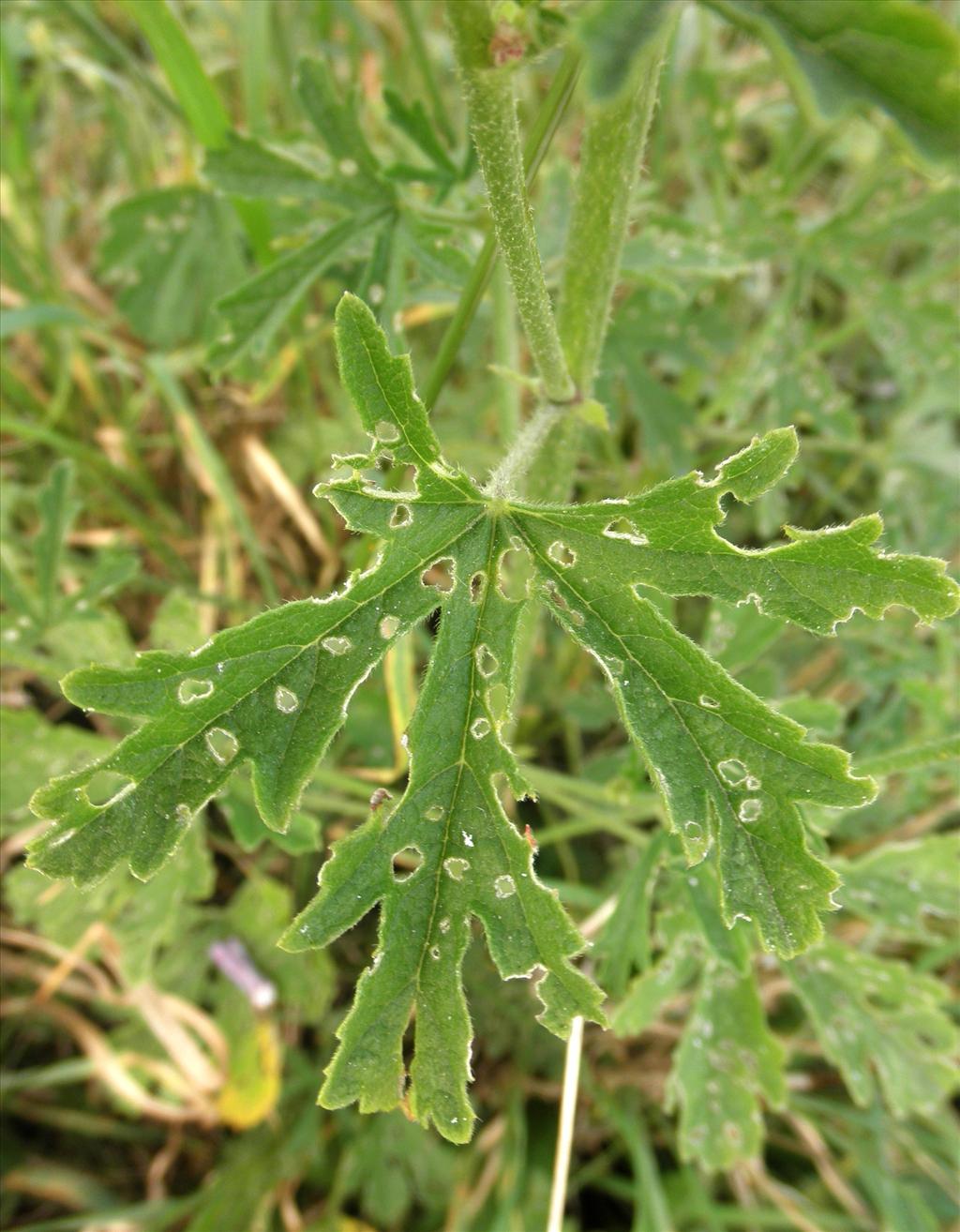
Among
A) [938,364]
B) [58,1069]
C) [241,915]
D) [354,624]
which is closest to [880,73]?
[354,624]

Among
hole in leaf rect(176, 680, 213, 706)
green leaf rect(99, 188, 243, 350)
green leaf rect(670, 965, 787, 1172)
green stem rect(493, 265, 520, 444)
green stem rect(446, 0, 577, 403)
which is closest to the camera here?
green stem rect(446, 0, 577, 403)

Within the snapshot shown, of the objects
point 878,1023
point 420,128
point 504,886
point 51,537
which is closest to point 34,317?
point 51,537

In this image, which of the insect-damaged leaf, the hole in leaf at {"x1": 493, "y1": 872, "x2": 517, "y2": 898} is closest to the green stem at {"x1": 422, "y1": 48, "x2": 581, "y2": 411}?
the insect-damaged leaf

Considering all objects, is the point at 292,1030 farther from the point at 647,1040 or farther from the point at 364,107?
the point at 364,107

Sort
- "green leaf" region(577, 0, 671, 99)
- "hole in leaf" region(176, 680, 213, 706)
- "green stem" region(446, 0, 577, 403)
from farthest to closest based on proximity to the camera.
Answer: "hole in leaf" region(176, 680, 213, 706) < "green stem" region(446, 0, 577, 403) < "green leaf" region(577, 0, 671, 99)

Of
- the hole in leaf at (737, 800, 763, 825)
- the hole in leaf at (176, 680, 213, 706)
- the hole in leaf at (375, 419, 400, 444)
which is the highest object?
the hole in leaf at (375, 419, 400, 444)

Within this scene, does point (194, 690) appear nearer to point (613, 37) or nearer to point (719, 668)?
point (719, 668)

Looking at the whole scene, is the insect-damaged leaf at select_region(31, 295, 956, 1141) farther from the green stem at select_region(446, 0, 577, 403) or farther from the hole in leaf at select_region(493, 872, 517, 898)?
the green stem at select_region(446, 0, 577, 403)
